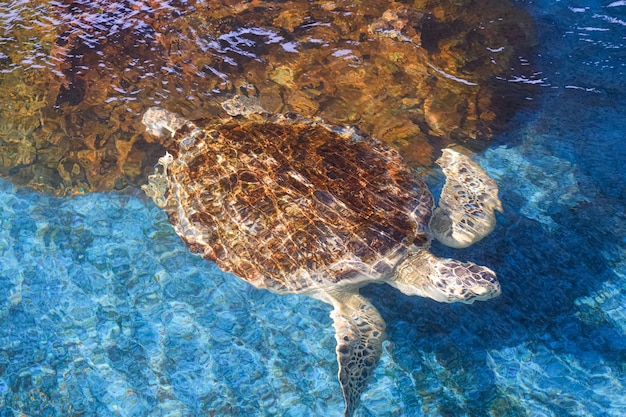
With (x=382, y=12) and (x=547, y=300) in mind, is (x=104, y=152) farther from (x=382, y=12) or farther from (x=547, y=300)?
(x=547, y=300)

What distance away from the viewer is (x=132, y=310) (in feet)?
14.2

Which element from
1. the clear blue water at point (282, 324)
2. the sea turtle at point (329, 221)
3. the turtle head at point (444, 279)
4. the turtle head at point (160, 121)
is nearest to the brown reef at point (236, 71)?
the turtle head at point (160, 121)

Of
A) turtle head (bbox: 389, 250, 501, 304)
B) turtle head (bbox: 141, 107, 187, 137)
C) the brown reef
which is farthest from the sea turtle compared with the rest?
the brown reef

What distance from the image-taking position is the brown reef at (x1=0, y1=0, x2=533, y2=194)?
5633 mm

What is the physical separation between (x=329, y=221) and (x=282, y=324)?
110 cm

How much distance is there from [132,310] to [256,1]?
16.6ft

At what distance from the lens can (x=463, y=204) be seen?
15.1 feet

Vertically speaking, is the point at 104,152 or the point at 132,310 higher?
the point at 104,152

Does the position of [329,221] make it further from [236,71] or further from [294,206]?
[236,71]

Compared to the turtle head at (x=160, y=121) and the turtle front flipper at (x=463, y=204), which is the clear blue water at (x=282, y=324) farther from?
the turtle head at (x=160, y=121)

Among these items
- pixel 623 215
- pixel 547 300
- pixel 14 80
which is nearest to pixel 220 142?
pixel 547 300

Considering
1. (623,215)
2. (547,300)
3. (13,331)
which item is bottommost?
(13,331)

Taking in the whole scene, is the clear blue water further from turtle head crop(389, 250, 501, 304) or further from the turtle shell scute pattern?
the turtle shell scute pattern

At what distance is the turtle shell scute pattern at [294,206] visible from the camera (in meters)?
3.84
